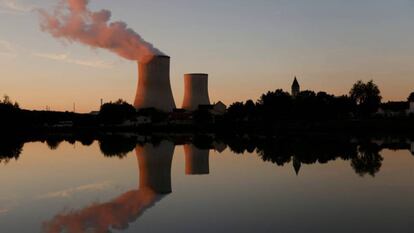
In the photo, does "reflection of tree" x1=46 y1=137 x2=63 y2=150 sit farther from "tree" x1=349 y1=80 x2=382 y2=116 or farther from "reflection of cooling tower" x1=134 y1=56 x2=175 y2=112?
"tree" x1=349 y1=80 x2=382 y2=116

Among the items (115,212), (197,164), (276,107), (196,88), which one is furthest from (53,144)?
(276,107)

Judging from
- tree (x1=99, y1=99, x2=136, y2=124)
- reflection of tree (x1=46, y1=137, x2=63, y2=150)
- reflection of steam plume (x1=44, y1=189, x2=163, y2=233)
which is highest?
tree (x1=99, y1=99, x2=136, y2=124)

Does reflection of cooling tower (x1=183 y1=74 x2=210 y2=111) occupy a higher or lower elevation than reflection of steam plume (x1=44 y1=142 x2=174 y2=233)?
higher

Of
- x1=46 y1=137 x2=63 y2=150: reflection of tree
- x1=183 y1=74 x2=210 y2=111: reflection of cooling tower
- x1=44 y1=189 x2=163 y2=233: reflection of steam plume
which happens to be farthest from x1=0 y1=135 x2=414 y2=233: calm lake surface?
x1=183 y1=74 x2=210 y2=111: reflection of cooling tower

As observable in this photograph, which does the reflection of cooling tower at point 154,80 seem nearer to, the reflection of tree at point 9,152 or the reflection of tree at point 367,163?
the reflection of tree at point 9,152

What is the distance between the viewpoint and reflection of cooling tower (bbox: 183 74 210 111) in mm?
52966

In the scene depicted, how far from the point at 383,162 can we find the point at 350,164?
4.80 feet

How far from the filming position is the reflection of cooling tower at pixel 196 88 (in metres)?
53.0

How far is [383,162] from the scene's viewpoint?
1588cm

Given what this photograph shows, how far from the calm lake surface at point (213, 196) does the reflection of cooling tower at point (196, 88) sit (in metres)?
36.0

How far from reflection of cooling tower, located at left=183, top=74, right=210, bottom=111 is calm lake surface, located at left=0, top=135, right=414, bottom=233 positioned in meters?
36.0

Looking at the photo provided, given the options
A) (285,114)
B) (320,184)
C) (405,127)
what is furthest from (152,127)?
(320,184)

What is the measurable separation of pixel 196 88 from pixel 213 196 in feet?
144

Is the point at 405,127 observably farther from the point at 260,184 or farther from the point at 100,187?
the point at 100,187
